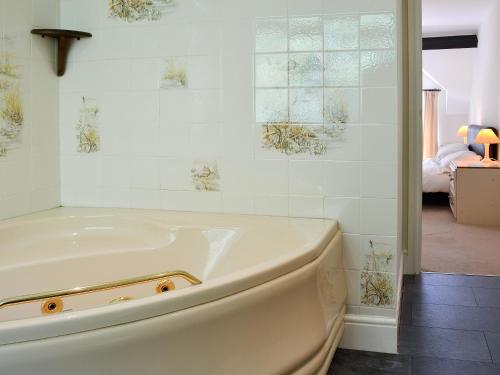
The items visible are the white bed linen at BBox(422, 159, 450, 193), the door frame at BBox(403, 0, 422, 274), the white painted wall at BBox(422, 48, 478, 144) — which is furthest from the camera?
the white painted wall at BBox(422, 48, 478, 144)

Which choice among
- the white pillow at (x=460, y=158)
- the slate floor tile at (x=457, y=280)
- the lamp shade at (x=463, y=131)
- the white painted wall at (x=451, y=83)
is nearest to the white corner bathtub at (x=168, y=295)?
the slate floor tile at (x=457, y=280)

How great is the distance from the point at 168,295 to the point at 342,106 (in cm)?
127

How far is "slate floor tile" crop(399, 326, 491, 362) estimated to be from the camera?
Answer: 2.07 meters

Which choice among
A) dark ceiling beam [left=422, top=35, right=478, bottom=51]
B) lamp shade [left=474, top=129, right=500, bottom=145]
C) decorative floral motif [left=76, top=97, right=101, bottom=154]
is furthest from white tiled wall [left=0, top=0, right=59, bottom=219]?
dark ceiling beam [left=422, top=35, right=478, bottom=51]

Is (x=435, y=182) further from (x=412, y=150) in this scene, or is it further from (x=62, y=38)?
(x=62, y=38)

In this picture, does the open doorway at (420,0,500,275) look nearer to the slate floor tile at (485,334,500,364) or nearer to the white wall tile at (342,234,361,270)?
the slate floor tile at (485,334,500,364)

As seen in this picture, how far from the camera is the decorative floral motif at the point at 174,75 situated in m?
2.29

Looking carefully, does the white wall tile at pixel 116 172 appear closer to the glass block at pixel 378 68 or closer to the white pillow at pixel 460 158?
the glass block at pixel 378 68

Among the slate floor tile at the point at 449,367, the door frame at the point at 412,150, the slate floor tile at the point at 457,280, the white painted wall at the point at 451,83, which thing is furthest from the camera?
the white painted wall at the point at 451,83

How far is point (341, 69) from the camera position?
2098 millimetres

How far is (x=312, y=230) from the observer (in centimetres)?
193

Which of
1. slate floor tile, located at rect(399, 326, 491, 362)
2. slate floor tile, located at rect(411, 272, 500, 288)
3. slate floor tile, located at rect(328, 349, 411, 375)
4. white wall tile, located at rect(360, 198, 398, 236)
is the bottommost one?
slate floor tile, located at rect(328, 349, 411, 375)

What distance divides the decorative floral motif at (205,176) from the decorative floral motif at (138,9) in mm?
707

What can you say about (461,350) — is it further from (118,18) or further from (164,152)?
(118,18)
